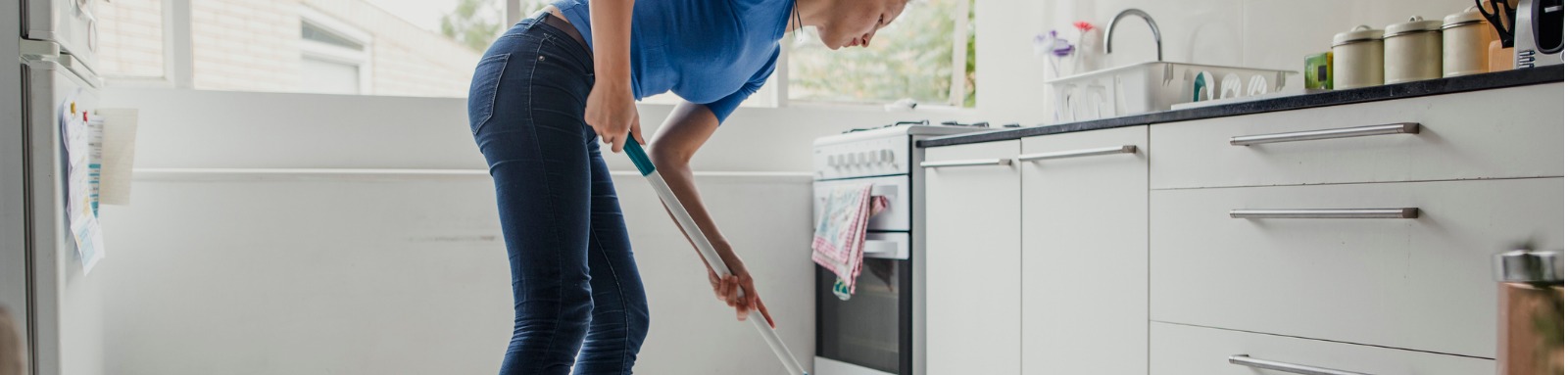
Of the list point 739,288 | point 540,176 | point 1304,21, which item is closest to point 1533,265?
point 540,176

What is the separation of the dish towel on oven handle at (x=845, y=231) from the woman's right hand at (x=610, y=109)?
62.5 inches

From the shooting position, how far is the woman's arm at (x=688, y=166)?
1.57 meters

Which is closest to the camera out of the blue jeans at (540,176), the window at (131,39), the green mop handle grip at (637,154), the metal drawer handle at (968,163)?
the blue jeans at (540,176)

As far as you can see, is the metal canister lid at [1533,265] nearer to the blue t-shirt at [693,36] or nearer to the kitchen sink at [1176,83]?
the blue t-shirt at [693,36]

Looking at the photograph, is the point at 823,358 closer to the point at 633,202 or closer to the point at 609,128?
the point at 633,202

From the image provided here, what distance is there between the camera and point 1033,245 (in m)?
2.33

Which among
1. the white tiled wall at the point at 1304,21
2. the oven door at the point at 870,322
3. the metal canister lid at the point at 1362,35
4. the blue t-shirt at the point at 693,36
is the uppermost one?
the white tiled wall at the point at 1304,21

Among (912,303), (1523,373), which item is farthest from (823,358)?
(1523,373)

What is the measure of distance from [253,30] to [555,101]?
1893 millimetres

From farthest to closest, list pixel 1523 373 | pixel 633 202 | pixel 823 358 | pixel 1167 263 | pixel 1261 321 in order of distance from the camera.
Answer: pixel 823 358 < pixel 633 202 < pixel 1167 263 < pixel 1261 321 < pixel 1523 373

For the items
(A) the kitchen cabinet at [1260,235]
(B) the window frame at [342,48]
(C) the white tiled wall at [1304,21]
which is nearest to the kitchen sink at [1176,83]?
(C) the white tiled wall at [1304,21]

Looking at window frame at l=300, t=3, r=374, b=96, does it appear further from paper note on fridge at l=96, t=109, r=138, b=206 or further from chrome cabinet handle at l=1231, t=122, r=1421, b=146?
chrome cabinet handle at l=1231, t=122, r=1421, b=146

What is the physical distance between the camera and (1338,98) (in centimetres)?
166

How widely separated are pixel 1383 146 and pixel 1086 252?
0.68 meters
